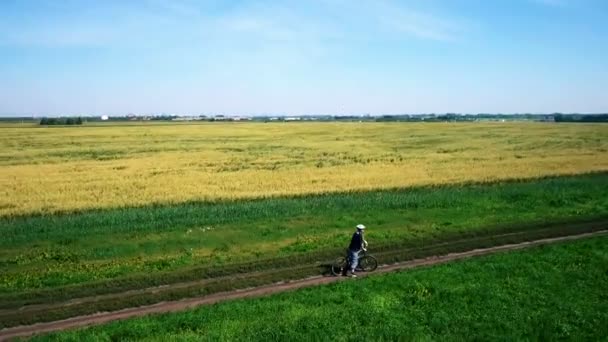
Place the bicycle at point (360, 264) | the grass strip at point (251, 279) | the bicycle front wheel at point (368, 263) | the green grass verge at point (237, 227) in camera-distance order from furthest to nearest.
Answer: the green grass verge at point (237, 227) → the bicycle front wheel at point (368, 263) → the bicycle at point (360, 264) → the grass strip at point (251, 279)

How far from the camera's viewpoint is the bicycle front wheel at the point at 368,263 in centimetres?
1791

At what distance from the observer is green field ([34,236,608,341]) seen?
12.7 metres

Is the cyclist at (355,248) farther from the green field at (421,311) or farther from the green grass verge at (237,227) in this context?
the green grass verge at (237,227)

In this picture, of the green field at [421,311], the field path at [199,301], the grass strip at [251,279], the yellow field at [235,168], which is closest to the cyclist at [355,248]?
the field path at [199,301]

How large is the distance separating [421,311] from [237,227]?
1145 cm

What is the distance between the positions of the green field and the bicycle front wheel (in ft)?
3.94

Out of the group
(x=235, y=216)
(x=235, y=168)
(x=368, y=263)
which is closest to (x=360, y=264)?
(x=368, y=263)

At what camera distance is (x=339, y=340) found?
12.4 meters

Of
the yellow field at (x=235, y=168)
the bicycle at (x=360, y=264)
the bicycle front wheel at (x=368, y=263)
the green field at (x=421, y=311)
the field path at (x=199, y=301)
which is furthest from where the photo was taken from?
the yellow field at (x=235, y=168)

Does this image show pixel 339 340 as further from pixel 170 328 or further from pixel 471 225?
pixel 471 225

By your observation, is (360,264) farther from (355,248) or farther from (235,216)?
(235,216)

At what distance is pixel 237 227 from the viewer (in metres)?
23.8

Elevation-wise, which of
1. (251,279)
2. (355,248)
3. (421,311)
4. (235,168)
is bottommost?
(421,311)

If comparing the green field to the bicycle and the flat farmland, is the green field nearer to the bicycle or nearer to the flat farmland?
the bicycle
